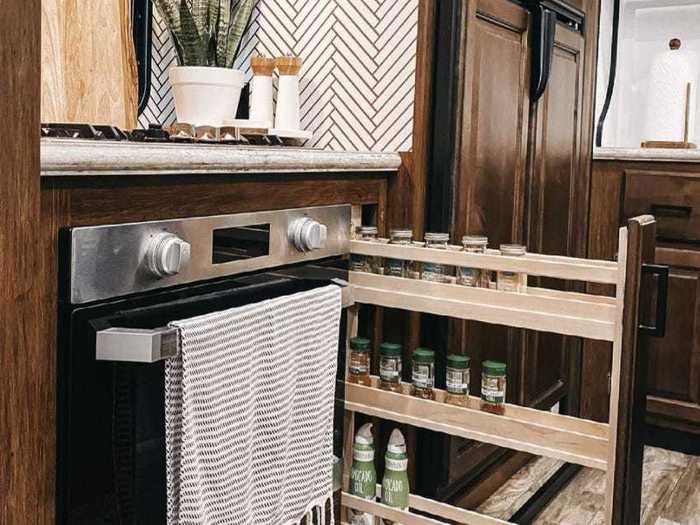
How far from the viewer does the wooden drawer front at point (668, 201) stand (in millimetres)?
2449

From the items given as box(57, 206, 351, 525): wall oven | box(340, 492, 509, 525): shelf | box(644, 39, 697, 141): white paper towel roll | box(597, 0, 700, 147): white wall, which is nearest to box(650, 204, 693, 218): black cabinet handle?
box(644, 39, 697, 141): white paper towel roll

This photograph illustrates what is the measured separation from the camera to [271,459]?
1267 millimetres

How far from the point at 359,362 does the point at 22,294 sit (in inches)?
30.5

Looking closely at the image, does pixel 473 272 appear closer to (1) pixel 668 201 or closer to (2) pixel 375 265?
(2) pixel 375 265

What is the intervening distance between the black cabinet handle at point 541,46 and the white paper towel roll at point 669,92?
103cm

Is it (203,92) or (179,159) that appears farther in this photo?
(203,92)

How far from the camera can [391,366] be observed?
1600mm

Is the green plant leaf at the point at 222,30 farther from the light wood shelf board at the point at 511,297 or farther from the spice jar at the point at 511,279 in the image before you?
the spice jar at the point at 511,279

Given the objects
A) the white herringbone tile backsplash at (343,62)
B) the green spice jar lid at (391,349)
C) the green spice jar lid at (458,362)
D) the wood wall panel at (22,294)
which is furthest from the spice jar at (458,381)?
the wood wall panel at (22,294)

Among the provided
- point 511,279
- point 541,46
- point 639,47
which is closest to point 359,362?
point 511,279

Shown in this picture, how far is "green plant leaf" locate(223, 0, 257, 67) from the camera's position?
1799 mm

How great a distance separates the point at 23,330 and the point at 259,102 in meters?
0.99

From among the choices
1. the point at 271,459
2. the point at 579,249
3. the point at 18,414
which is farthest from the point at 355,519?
the point at 579,249

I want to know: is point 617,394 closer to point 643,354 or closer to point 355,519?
point 643,354
